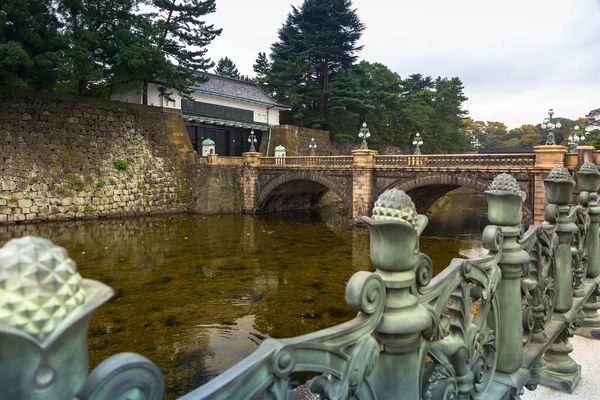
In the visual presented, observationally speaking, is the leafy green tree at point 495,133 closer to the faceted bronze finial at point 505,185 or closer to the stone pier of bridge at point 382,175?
the stone pier of bridge at point 382,175

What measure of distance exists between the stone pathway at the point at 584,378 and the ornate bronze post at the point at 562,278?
0.07 meters

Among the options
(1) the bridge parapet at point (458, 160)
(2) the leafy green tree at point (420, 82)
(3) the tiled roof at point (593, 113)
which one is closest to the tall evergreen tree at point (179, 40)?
(1) the bridge parapet at point (458, 160)

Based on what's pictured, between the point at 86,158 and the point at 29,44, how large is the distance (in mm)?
7058

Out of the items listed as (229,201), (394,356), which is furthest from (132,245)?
(394,356)

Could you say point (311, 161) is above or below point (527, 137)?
below

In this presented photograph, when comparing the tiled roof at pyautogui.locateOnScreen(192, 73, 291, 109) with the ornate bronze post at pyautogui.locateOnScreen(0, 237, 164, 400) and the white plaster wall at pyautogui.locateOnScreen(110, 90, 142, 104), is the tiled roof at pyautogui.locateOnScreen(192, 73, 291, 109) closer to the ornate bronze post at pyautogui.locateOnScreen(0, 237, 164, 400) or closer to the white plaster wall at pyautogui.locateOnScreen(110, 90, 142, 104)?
the white plaster wall at pyautogui.locateOnScreen(110, 90, 142, 104)

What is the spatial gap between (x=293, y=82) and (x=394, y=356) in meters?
40.4

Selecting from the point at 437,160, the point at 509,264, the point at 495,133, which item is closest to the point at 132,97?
the point at 437,160

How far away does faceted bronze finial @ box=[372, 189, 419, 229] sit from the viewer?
73.3 inches

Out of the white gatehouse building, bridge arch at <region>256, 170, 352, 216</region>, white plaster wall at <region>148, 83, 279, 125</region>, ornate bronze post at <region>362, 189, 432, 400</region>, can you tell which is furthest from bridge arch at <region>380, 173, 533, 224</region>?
white plaster wall at <region>148, 83, 279, 125</region>

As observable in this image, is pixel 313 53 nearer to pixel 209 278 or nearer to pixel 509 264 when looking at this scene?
pixel 209 278

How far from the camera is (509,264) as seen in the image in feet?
9.79

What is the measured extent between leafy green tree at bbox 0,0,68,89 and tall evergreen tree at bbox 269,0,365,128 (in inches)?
838

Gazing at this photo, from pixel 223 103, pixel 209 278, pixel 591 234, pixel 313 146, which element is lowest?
pixel 209 278
